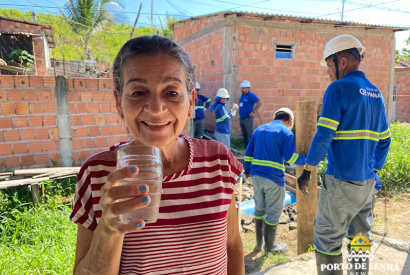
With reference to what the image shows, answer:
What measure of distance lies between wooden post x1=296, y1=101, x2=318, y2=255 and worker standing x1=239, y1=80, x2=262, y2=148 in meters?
5.37

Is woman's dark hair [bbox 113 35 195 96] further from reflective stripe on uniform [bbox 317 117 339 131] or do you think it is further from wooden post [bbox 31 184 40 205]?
wooden post [bbox 31 184 40 205]

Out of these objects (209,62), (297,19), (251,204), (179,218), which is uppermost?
(297,19)

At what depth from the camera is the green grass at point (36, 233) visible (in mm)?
2704

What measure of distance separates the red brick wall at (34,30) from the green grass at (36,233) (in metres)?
13.0

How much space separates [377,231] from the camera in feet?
12.9

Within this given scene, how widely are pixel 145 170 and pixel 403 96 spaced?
826 inches

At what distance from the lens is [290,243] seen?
4.45m

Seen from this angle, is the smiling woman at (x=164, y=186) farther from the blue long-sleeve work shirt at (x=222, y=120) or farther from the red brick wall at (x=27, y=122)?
the blue long-sleeve work shirt at (x=222, y=120)

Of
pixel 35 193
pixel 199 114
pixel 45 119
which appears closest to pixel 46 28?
pixel 199 114

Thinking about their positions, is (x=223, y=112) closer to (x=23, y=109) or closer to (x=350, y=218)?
(x=23, y=109)

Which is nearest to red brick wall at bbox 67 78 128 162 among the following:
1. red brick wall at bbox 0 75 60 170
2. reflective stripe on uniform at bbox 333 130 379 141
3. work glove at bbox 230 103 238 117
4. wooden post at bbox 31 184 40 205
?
red brick wall at bbox 0 75 60 170

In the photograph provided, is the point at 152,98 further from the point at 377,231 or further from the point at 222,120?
the point at 222,120

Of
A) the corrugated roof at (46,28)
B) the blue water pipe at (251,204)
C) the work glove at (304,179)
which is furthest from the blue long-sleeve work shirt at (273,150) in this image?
the corrugated roof at (46,28)

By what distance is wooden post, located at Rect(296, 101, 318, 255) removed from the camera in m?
3.35
